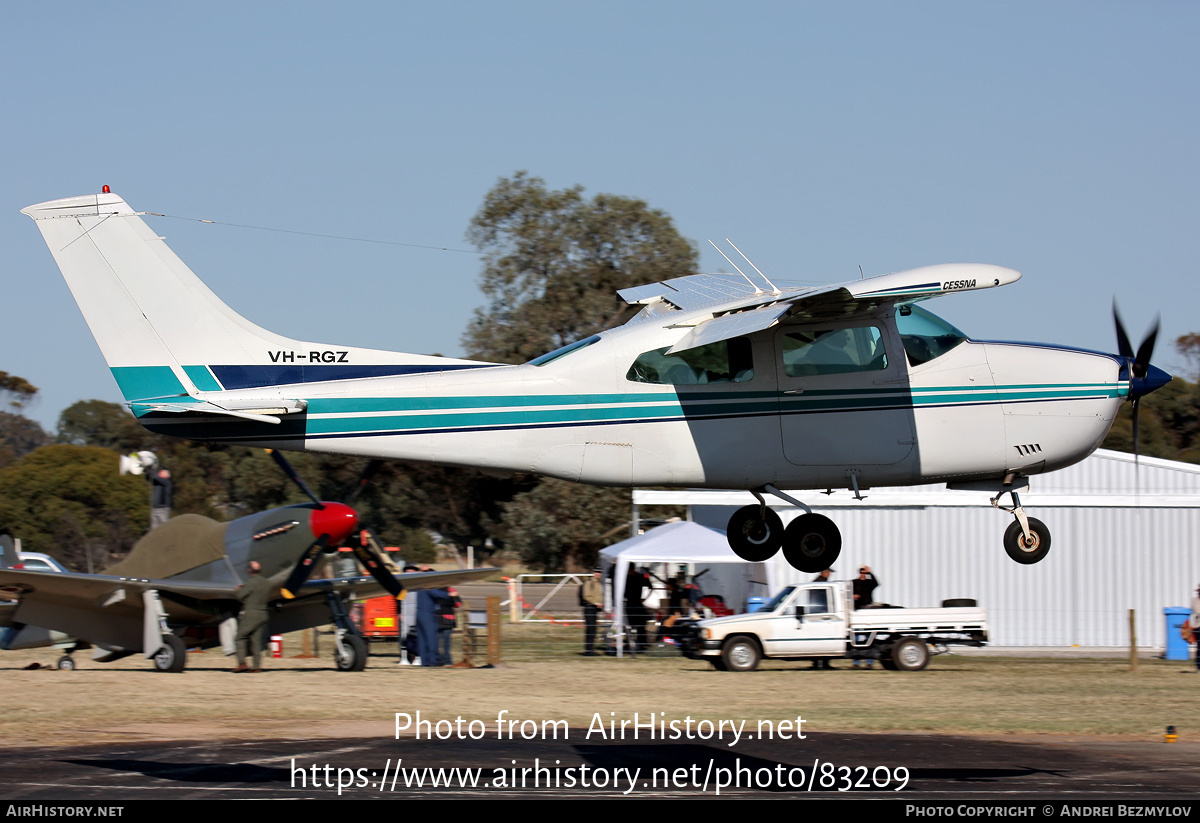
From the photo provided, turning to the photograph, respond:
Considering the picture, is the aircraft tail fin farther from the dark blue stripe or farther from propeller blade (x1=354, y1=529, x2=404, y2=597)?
propeller blade (x1=354, y1=529, x2=404, y2=597)

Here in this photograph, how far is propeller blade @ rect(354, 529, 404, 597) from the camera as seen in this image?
2152 centimetres

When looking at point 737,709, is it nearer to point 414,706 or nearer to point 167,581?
point 414,706

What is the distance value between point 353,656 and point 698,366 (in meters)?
11.8

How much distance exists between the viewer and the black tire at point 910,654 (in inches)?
865

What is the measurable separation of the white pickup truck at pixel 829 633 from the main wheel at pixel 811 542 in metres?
10.0

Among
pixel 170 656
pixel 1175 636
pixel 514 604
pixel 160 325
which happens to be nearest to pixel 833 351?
pixel 160 325

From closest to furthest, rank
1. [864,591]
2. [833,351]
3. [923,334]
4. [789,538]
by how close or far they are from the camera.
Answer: [833,351], [923,334], [789,538], [864,591]

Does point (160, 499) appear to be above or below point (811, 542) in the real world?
Result: above

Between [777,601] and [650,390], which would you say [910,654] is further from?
[650,390]

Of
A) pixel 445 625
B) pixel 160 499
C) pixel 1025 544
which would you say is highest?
pixel 160 499

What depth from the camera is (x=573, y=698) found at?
1819 cm

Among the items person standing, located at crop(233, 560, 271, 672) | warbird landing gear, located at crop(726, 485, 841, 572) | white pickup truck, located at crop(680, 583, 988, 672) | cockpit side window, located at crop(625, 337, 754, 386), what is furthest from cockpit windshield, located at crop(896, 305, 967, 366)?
person standing, located at crop(233, 560, 271, 672)

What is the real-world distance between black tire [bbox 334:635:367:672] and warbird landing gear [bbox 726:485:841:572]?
34.1 feet
